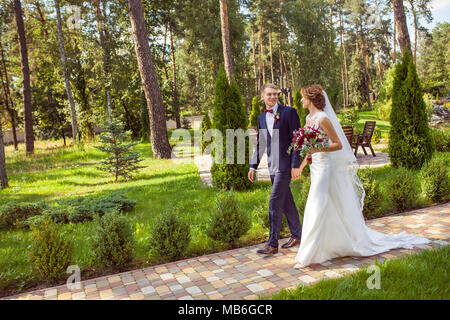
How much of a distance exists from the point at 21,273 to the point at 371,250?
4.53 metres

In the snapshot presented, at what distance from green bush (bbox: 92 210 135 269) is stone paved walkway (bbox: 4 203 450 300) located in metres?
0.23

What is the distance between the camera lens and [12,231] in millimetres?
6766

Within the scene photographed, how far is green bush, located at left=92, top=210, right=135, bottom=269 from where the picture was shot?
14.8 feet

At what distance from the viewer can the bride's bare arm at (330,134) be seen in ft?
14.1

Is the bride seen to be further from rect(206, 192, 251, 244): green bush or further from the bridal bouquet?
rect(206, 192, 251, 244): green bush

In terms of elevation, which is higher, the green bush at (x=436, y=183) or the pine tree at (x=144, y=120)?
the pine tree at (x=144, y=120)

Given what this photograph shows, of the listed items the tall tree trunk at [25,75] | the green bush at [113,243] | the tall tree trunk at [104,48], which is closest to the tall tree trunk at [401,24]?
the green bush at [113,243]

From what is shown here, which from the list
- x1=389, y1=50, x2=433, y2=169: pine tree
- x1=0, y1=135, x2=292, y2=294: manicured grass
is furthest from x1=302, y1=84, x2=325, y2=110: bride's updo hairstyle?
x1=389, y1=50, x2=433, y2=169: pine tree

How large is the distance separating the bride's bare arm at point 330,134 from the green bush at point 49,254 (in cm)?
345

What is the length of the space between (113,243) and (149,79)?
11564mm

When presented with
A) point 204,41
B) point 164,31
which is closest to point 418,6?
point 204,41

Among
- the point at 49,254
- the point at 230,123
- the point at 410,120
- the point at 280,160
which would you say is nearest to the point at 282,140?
the point at 280,160

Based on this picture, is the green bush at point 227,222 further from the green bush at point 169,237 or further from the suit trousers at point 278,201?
the suit trousers at point 278,201

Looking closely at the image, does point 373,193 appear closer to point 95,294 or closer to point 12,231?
point 95,294
